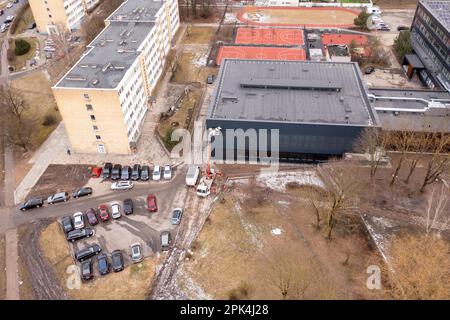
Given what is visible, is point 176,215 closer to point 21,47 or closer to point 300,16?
point 21,47

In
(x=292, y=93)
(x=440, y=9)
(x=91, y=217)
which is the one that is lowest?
(x=91, y=217)

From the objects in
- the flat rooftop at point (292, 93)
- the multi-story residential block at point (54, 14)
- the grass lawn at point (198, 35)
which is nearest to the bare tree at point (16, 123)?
the flat rooftop at point (292, 93)

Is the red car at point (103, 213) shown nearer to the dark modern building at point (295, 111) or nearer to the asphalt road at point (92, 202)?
the asphalt road at point (92, 202)

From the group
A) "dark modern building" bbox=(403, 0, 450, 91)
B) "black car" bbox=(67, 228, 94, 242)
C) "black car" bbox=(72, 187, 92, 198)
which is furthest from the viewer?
"dark modern building" bbox=(403, 0, 450, 91)

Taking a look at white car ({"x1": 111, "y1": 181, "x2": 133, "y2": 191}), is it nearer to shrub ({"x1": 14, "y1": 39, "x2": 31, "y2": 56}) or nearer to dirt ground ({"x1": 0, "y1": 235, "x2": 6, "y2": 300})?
dirt ground ({"x1": 0, "y1": 235, "x2": 6, "y2": 300})

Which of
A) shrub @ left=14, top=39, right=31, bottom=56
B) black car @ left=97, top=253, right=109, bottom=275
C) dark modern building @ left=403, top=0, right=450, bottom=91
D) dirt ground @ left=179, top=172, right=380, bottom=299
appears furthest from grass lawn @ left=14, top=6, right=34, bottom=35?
dark modern building @ left=403, top=0, right=450, bottom=91

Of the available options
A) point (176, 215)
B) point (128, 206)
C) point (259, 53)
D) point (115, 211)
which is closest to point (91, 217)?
point (115, 211)
